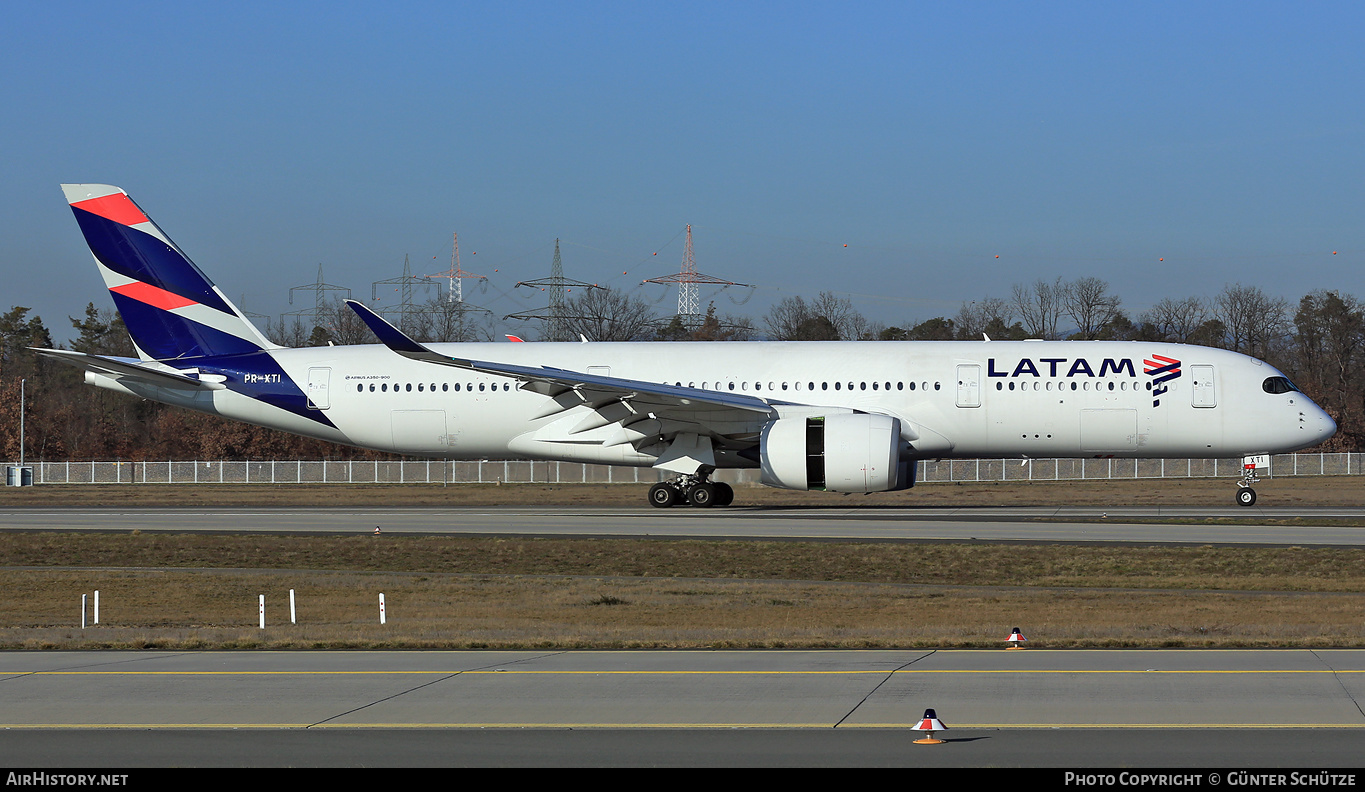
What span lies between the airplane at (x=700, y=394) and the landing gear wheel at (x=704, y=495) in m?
0.05

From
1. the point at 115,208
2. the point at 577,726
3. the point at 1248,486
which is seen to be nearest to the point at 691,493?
the point at 1248,486

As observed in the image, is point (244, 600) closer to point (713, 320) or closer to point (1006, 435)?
point (1006, 435)

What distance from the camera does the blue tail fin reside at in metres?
31.3

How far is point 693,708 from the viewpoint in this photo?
8.31 metres

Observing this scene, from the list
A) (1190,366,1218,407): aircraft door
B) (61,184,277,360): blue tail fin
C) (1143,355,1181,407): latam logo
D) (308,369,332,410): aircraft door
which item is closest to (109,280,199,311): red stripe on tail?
(61,184,277,360): blue tail fin

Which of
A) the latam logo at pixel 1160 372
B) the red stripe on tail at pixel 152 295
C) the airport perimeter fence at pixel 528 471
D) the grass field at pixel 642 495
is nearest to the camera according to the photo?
the latam logo at pixel 1160 372

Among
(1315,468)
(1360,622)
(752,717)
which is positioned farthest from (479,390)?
(1315,468)

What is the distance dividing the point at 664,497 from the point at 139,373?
42.3ft

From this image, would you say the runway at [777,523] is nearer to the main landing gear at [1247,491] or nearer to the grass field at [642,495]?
the main landing gear at [1247,491]

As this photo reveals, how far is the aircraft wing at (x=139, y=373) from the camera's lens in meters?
28.7

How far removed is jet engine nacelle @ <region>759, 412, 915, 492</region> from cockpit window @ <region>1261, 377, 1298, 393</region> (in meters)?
8.77

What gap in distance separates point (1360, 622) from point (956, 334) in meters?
70.5

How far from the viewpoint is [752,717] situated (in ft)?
26.2

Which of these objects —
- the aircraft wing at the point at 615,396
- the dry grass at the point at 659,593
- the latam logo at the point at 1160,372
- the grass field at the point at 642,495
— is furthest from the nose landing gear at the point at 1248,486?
the aircraft wing at the point at 615,396
